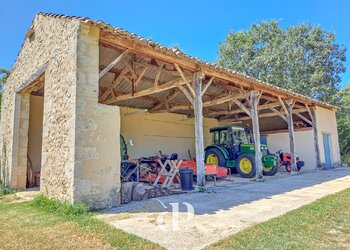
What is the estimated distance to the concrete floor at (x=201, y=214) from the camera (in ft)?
10.3

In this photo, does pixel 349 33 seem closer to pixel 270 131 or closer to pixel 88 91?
pixel 270 131

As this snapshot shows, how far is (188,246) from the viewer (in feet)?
9.15

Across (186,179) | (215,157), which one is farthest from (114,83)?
(215,157)

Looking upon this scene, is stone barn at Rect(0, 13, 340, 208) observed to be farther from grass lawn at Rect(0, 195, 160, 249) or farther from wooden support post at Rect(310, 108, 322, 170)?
grass lawn at Rect(0, 195, 160, 249)

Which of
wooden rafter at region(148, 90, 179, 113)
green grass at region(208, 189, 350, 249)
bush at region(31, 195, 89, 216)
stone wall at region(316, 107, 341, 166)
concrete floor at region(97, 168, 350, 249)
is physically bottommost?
green grass at region(208, 189, 350, 249)

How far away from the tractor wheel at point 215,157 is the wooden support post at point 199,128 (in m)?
3.37

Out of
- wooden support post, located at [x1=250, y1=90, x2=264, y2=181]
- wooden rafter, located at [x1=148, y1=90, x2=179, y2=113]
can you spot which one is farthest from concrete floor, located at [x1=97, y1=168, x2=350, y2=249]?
wooden rafter, located at [x1=148, y1=90, x2=179, y2=113]

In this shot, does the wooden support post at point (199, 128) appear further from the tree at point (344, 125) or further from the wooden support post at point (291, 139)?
the tree at point (344, 125)

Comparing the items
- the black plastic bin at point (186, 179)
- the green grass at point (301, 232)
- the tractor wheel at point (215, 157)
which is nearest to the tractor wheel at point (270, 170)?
the tractor wheel at point (215, 157)

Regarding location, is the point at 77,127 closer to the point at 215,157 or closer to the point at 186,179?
the point at 186,179

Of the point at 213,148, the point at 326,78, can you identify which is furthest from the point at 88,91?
the point at 326,78

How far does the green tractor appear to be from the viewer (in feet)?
30.4

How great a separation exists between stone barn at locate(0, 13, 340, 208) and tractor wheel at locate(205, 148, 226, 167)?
1.74 metres

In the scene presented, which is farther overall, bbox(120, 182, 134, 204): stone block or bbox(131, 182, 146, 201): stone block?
bbox(131, 182, 146, 201): stone block
